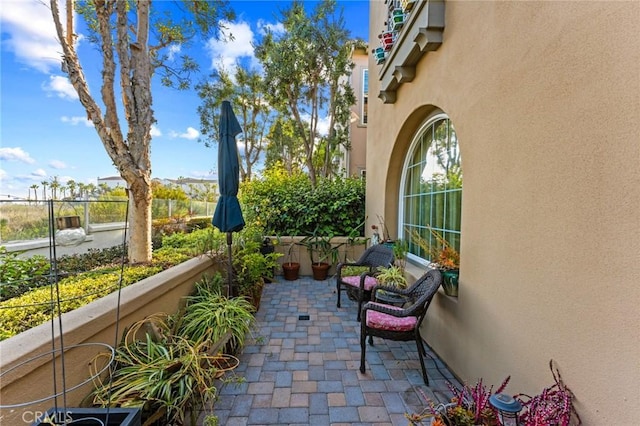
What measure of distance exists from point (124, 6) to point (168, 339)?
5.70 metres

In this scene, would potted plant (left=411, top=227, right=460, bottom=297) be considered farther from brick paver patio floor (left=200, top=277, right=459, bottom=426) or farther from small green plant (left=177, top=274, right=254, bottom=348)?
small green plant (left=177, top=274, right=254, bottom=348)

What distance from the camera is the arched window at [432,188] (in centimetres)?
322

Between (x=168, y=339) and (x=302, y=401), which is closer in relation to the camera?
(x=302, y=401)

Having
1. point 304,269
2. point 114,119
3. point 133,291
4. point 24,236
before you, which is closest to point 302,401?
point 133,291

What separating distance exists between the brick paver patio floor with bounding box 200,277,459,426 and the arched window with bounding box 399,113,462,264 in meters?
1.41

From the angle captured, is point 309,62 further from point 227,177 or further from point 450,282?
point 450,282

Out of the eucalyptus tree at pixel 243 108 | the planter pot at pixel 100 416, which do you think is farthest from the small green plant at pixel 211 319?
the eucalyptus tree at pixel 243 108

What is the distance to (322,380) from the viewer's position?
8.54 feet

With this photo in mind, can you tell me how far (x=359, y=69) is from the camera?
10.8 metres

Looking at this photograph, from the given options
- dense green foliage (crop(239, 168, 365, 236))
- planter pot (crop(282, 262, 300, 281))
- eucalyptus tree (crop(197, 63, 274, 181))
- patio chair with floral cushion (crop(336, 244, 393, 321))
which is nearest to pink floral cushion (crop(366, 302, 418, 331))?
patio chair with floral cushion (crop(336, 244, 393, 321))

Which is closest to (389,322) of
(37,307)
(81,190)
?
(37,307)

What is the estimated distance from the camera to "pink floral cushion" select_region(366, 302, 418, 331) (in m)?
2.64

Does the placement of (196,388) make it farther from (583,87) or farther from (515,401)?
(583,87)

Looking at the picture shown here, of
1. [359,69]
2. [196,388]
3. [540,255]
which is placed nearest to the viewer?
[540,255]
